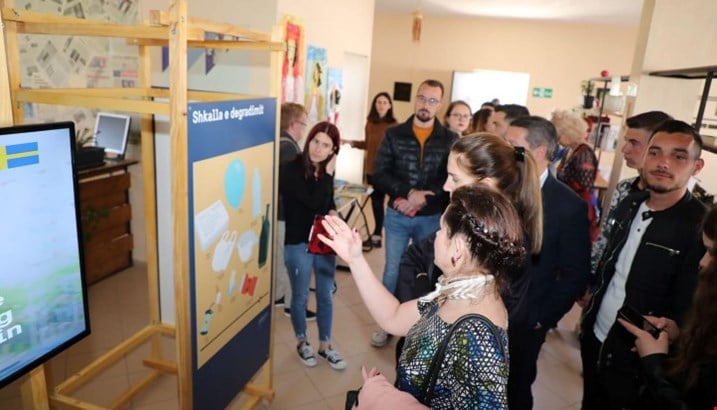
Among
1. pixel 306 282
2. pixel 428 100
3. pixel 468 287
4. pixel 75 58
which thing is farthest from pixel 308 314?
pixel 75 58

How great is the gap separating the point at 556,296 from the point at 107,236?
3.46 meters

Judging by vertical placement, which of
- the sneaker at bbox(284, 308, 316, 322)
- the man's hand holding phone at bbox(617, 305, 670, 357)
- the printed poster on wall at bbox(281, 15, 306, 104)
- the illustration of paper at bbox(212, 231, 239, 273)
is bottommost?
the sneaker at bbox(284, 308, 316, 322)

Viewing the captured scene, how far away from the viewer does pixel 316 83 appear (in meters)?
4.71

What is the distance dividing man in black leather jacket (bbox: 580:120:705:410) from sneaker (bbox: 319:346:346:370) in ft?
4.65

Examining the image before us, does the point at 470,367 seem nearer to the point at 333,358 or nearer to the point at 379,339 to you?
the point at 333,358

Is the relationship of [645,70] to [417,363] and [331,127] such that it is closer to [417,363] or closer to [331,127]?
[331,127]

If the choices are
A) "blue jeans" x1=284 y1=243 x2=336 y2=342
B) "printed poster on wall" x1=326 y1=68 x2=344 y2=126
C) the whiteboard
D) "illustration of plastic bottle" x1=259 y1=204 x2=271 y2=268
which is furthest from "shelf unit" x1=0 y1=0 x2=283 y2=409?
the whiteboard

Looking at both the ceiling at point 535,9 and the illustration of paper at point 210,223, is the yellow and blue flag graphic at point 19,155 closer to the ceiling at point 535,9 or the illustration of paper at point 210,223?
the illustration of paper at point 210,223

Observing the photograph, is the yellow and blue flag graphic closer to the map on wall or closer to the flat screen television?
the flat screen television

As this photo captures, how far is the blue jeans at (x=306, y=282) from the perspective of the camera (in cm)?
269

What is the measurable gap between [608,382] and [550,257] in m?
0.52

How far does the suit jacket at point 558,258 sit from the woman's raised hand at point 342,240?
84 cm

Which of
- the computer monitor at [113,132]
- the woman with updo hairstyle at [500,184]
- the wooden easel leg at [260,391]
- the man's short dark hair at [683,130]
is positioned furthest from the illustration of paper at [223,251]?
the computer monitor at [113,132]

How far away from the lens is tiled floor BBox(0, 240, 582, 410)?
8.23ft
